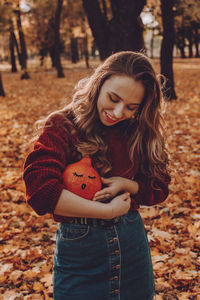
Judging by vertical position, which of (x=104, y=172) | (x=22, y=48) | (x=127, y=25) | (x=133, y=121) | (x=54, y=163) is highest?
(x=22, y=48)

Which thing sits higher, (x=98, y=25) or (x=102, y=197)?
(x=98, y=25)

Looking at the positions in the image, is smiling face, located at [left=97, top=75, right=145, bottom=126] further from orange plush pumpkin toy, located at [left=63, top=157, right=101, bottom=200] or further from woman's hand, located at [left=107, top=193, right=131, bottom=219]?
woman's hand, located at [left=107, top=193, right=131, bottom=219]

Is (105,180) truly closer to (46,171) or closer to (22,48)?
(46,171)

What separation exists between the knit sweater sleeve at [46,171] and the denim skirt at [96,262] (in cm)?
25

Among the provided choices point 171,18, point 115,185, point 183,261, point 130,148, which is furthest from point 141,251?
point 171,18

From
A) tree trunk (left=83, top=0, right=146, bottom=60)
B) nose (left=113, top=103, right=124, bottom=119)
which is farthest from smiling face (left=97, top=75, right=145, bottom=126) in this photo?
tree trunk (left=83, top=0, right=146, bottom=60)

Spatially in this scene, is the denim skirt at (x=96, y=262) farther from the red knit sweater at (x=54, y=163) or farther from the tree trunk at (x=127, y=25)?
the tree trunk at (x=127, y=25)

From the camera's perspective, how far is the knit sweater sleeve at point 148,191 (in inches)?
67.9

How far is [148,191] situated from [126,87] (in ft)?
2.03

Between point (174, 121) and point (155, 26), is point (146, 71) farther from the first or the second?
point (155, 26)

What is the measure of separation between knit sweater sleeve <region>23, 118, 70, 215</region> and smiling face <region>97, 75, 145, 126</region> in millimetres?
267

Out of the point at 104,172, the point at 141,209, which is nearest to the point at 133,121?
the point at 104,172

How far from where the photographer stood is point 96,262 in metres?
1.55

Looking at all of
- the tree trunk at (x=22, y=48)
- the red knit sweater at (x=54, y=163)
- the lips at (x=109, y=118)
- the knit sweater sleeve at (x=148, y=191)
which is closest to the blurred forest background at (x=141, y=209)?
the knit sweater sleeve at (x=148, y=191)
